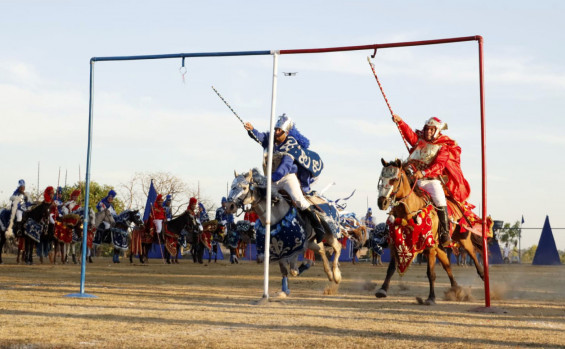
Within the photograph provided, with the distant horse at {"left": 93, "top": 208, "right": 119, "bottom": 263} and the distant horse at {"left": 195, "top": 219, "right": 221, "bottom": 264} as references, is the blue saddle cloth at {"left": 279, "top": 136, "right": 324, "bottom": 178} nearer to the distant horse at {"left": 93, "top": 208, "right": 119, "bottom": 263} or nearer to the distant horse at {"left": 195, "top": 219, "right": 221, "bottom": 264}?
the distant horse at {"left": 93, "top": 208, "right": 119, "bottom": 263}

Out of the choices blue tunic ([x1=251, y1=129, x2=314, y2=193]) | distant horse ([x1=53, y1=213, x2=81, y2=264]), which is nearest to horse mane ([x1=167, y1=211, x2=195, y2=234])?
distant horse ([x1=53, y1=213, x2=81, y2=264])

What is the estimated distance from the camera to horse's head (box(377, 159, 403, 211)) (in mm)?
13102

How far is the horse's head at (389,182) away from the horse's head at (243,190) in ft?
7.01

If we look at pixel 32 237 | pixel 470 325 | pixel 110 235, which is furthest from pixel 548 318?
pixel 110 235

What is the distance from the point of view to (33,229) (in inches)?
1123

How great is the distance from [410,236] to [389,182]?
1090 millimetres

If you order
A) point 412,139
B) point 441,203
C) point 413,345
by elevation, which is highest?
point 412,139

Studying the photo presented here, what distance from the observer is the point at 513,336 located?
9.30 m

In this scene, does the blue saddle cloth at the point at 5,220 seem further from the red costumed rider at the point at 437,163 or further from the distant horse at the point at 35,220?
the red costumed rider at the point at 437,163

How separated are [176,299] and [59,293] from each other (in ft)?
7.21

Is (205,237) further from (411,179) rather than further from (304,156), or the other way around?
(411,179)

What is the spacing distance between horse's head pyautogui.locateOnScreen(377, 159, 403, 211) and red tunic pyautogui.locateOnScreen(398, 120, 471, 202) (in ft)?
4.45

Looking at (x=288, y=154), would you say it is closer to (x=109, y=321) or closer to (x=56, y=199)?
(x=109, y=321)

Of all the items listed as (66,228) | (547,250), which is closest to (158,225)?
(66,228)
